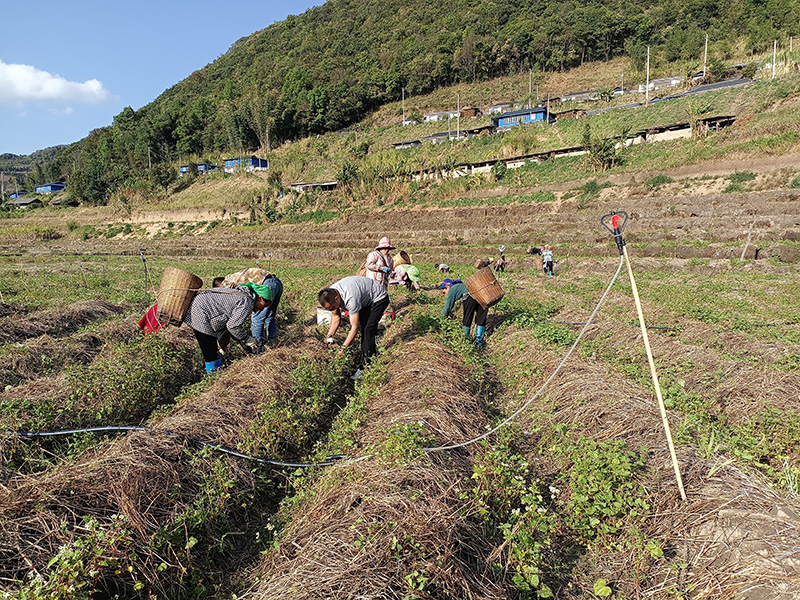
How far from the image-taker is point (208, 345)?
573 centimetres

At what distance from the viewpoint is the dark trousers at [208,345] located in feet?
18.6

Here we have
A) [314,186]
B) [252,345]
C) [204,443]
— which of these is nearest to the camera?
[204,443]

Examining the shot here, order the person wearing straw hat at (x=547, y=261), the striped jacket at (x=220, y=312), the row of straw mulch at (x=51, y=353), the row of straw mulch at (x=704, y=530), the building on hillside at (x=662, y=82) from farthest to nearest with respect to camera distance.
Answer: the building on hillside at (x=662, y=82), the person wearing straw hat at (x=547, y=261), the row of straw mulch at (x=51, y=353), the striped jacket at (x=220, y=312), the row of straw mulch at (x=704, y=530)

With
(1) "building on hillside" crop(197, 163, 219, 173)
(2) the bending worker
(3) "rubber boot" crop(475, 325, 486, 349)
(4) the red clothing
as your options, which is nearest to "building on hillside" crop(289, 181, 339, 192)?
(1) "building on hillside" crop(197, 163, 219, 173)

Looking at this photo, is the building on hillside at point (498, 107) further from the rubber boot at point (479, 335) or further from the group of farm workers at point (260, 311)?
the group of farm workers at point (260, 311)

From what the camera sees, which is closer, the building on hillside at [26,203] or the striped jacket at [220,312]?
the striped jacket at [220,312]

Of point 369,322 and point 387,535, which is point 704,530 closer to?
point 387,535

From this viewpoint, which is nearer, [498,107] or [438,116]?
[498,107]

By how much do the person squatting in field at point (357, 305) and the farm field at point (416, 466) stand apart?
0.36 m

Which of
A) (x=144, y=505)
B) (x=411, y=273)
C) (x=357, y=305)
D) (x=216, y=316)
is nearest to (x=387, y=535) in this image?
(x=144, y=505)

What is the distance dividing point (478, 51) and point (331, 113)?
29493mm

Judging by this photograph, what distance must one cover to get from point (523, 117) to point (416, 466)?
52778 mm

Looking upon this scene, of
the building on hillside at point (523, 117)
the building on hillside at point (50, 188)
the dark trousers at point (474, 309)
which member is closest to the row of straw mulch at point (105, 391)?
the dark trousers at point (474, 309)

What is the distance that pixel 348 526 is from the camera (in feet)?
8.96
